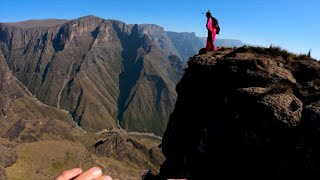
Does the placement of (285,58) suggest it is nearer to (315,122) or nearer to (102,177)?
(315,122)

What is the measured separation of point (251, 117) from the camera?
28.5 meters

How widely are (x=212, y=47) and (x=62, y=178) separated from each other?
128 ft

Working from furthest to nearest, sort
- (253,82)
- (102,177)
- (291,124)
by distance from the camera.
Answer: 1. (253,82)
2. (291,124)
3. (102,177)

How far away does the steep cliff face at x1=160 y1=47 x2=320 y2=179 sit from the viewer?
25.1 meters

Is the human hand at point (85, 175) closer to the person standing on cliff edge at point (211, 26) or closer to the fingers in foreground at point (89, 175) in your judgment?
the fingers in foreground at point (89, 175)

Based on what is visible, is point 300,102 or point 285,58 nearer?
point 300,102

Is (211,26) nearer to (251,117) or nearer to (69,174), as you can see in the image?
(251,117)

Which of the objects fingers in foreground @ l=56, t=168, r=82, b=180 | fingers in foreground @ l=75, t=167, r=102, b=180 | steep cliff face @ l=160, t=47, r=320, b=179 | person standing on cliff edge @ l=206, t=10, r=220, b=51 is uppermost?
person standing on cliff edge @ l=206, t=10, r=220, b=51

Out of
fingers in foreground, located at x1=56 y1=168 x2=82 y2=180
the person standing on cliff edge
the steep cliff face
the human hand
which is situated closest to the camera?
the human hand

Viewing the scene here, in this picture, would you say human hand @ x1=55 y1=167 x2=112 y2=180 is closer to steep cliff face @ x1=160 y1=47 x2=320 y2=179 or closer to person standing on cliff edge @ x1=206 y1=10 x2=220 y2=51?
steep cliff face @ x1=160 y1=47 x2=320 y2=179

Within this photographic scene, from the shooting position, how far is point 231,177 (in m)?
29.0

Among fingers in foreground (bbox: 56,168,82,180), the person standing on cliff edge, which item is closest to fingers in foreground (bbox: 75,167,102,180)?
fingers in foreground (bbox: 56,168,82,180)

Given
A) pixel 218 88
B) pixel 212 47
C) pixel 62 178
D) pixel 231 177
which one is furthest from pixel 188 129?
pixel 62 178

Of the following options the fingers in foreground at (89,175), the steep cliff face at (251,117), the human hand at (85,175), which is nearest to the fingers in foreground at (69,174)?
the human hand at (85,175)
